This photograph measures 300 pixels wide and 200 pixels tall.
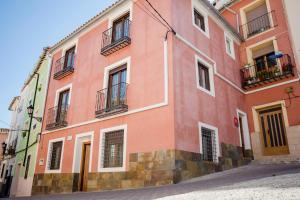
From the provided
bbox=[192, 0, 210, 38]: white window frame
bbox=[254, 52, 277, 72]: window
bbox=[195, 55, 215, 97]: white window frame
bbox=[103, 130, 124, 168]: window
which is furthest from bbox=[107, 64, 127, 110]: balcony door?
bbox=[254, 52, 277, 72]: window

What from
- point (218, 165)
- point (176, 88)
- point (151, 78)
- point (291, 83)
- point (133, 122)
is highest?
point (291, 83)

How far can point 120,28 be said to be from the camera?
1113 centimetres

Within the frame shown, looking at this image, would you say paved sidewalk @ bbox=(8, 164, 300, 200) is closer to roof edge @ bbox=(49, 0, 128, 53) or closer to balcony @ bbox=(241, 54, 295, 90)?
balcony @ bbox=(241, 54, 295, 90)

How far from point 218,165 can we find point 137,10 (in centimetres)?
718

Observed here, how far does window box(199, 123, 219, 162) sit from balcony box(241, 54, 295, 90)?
4599 millimetres

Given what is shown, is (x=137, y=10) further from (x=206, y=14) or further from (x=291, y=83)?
(x=291, y=83)

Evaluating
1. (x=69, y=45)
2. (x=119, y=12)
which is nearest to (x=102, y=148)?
(x=119, y=12)

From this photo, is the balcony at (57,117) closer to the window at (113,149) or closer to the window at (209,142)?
the window at (113,149)

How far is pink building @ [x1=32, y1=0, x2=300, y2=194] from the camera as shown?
775 centimetres

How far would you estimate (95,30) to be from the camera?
12195mm

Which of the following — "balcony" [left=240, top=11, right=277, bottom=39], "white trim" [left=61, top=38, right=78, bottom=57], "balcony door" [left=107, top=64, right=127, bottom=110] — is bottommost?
"balcony door" [left=107, top=64, right=127, bottom=110]

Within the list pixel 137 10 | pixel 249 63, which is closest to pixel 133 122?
pixel 137 10

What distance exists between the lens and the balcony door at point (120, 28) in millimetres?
10719

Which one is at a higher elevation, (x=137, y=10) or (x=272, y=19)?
(x=272, y=19)
